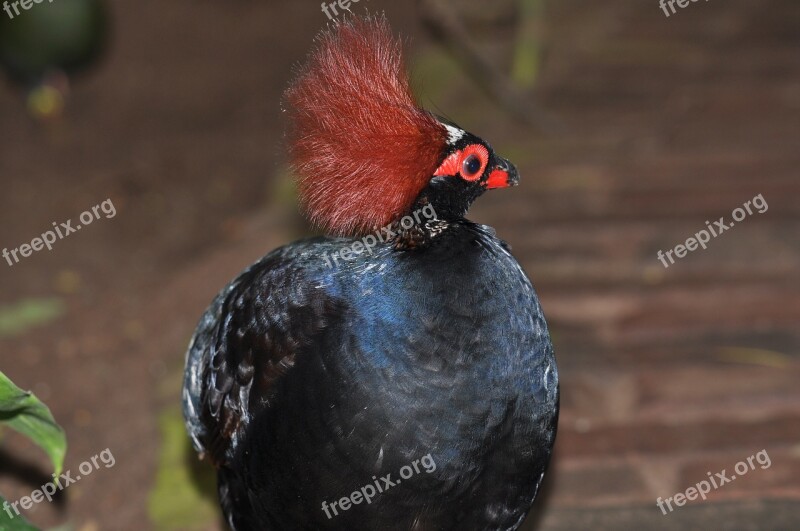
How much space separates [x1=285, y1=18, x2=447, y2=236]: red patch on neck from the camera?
93.0 inches

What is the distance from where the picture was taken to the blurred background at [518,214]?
376cm

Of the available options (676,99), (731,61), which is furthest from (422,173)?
(731,61)

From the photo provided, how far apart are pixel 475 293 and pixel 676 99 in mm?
4228

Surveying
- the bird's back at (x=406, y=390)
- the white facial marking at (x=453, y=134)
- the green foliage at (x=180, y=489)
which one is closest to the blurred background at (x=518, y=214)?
the green foliage at (x=180, y=489)

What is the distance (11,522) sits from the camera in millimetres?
2543

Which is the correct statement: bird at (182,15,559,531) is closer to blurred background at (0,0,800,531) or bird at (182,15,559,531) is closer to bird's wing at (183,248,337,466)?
bird's wing at (183,248,337,466)

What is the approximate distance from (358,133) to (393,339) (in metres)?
0.51

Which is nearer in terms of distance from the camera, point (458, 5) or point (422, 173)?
point (422, 173)

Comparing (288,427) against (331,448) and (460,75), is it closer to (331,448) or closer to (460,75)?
(331,448)

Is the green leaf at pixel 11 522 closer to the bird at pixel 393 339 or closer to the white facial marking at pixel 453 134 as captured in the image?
the bird at pixel 393 339

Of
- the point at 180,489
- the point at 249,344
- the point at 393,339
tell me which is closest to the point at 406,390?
the point at 393,339

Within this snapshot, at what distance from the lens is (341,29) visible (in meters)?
2.44

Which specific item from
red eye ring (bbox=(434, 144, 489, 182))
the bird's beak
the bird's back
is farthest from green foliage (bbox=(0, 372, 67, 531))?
the bird's beak

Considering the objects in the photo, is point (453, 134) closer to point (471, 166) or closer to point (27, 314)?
point (471, 166)
